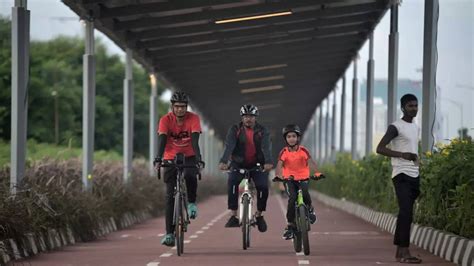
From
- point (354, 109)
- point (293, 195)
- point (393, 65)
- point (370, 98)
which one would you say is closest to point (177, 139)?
point (293, 195)

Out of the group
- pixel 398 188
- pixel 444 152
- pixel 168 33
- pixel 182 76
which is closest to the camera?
pixel 398 188

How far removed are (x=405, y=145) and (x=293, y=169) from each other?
226 cm

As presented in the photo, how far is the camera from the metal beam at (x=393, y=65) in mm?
27138

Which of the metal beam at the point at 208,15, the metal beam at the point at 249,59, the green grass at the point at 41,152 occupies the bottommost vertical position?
the green grass at the point at 41,152

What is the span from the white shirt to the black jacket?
258 centimetres

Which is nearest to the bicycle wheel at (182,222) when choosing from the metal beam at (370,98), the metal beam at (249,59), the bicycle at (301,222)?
the bicycle at (301,222)

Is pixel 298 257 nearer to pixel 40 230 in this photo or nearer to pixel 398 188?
pixel 398 188

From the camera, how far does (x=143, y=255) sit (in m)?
16.2

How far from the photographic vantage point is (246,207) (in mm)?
16516

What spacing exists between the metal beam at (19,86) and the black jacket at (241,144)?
344 centimetres

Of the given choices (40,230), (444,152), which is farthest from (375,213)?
(40,230)

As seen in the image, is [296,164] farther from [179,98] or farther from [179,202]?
[179,98]

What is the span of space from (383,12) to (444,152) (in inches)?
566

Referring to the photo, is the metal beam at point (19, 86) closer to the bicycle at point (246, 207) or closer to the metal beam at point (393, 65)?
the bicycle at point (246, 207)
